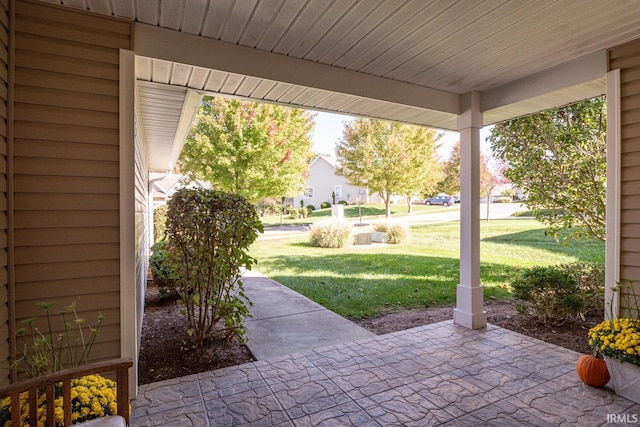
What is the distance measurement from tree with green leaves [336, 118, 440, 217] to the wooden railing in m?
11.8

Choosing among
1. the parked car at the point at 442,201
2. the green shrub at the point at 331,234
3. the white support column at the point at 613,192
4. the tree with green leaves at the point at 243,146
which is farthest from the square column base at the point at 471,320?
the parked car at the point at 442,201

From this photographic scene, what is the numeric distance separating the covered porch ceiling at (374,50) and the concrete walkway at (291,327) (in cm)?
269

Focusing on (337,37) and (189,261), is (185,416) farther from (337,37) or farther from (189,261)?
(337,37)

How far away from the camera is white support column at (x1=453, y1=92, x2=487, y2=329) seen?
416 cm

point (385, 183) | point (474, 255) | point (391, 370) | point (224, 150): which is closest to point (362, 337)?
point (391, 370)

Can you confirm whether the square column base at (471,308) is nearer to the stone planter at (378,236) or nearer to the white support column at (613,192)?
the white support column at (613,192)

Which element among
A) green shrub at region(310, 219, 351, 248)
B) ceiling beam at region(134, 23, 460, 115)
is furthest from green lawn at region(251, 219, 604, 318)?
ceiling beam at region(134, 23, 460, 115)

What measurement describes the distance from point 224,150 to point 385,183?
6.56 metres

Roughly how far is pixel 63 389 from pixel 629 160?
429cm

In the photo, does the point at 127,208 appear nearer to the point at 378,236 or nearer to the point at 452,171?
the point at 378,236

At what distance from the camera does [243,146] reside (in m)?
8.77

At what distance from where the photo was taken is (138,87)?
3.42 m

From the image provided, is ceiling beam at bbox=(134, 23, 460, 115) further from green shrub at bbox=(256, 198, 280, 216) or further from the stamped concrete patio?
green shrub at bbox=(256, 198, 280, 216)

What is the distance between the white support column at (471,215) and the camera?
13.7 ft
